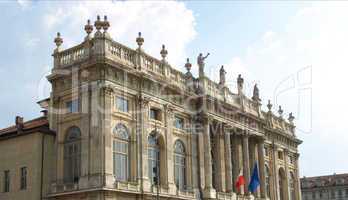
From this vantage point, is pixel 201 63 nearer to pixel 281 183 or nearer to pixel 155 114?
pixel 155 114

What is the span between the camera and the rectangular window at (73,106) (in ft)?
129

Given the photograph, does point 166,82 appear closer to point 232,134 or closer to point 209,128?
point 209,128

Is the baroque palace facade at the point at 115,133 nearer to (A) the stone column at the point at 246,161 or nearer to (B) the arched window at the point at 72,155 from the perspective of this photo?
(B) the arched window at the point at 72,155

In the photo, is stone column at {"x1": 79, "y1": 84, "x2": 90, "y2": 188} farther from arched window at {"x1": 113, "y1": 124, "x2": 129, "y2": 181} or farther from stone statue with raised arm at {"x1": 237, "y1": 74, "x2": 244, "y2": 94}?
stone statue with raised arm at {"x1": 237, "y1": 74, "x2": 244, "y2": 94}

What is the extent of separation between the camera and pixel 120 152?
3903cm

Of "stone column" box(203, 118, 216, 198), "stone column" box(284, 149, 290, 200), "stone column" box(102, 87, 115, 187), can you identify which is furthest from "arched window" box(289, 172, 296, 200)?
"stone column" box(102, 87, 115, 187)

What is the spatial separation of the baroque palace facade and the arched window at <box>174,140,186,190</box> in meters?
0.08

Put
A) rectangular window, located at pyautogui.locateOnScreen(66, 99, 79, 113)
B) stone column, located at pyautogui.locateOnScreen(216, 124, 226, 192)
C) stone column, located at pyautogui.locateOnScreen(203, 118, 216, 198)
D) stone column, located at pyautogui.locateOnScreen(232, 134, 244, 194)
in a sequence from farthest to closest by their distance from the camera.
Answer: stone column, located at pyautogui.locateOnScreen(232, 134, 244, 194)
stone column, located at pyautogui.locateOnScreen(216, 124, 226, 192)
stone column, located at pyautogui.locateOnScreen(203, 118, 216, 198)
rectangular window, located at pyautogui.locateOnScreen(66, 99, 79, 113)

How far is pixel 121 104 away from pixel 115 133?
238 cm

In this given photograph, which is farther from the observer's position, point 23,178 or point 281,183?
point 281,183

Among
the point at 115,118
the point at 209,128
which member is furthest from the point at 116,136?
the point at 209,128


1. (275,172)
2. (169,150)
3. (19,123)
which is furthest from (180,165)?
(275,172)

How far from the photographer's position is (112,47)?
39719 millimetres

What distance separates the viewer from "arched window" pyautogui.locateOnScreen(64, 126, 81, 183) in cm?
3875
